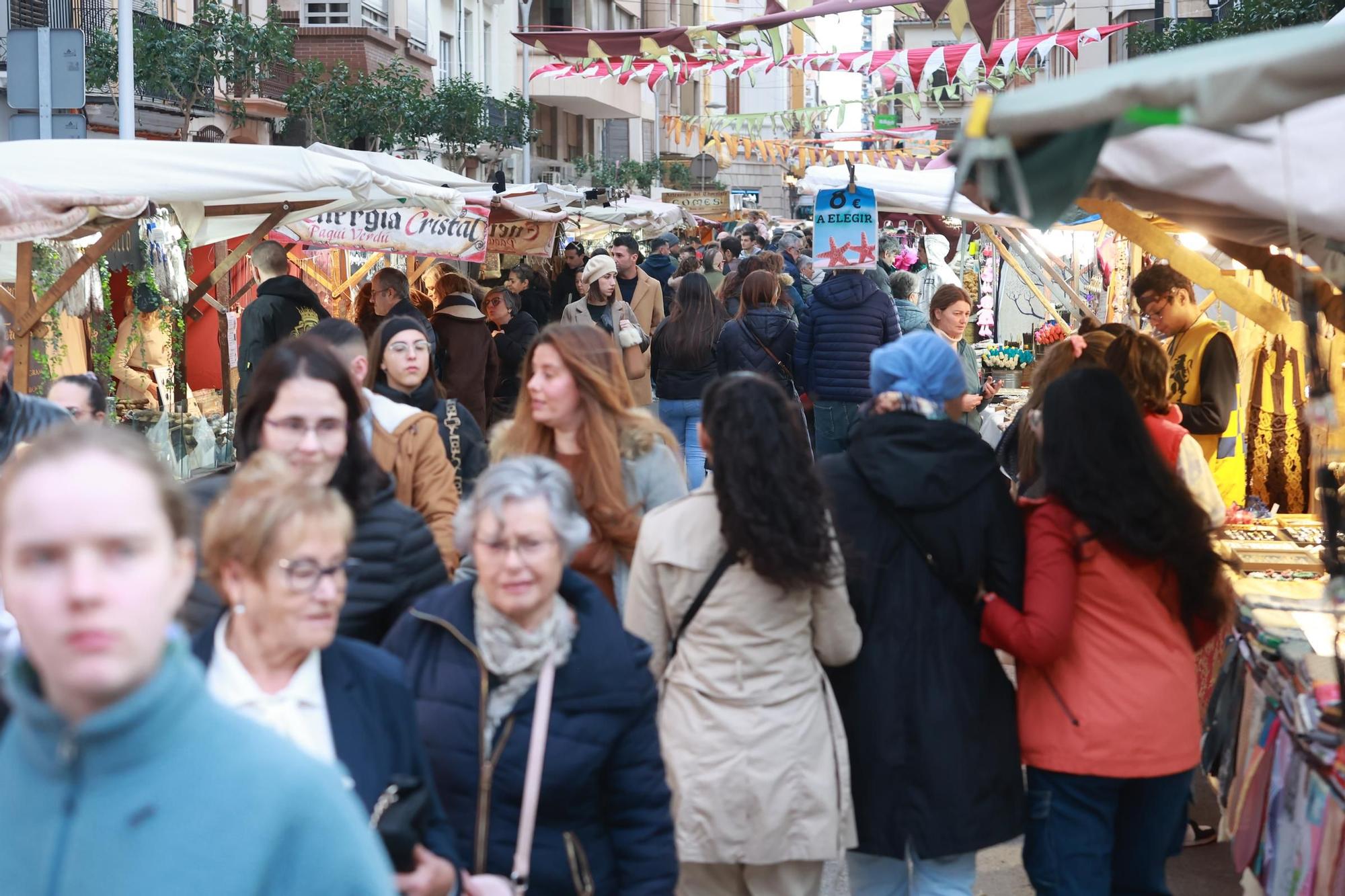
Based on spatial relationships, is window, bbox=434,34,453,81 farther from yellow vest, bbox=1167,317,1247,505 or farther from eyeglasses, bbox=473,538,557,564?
eyeglasses, bbox=473,538,557,564

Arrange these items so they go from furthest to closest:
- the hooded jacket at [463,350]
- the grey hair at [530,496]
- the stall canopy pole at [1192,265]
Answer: the hooded jacket at [463,350] → the stall canopy pole at [1192,265] → the grey hair at [530,496]

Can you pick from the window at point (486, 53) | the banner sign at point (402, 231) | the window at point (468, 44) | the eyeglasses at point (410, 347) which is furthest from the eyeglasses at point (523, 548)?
the window at point (486, 53)

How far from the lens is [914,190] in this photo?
28.2 ft

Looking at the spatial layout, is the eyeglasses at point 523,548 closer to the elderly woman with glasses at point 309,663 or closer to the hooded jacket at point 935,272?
the elderly woman with glasses at point 309,663

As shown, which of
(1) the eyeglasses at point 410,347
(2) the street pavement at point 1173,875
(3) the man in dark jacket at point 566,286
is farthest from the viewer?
(3) the man in dark jacket at point 566,286

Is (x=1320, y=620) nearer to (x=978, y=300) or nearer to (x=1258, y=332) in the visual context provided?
(x=1258, y=332)

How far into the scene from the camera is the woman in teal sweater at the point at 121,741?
5.08 ft

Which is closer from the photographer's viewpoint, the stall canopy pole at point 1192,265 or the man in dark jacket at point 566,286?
the stall canopy pole at point 1192,265

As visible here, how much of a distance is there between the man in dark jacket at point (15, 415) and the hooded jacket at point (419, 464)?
102 cm

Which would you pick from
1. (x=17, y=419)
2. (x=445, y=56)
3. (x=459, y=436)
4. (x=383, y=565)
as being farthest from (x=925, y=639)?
(x=445, y=56)

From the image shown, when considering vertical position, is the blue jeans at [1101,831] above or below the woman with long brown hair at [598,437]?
below

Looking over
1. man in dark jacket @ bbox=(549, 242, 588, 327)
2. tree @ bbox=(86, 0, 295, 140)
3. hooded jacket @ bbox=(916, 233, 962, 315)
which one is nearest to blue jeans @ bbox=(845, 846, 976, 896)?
hooded jacket @ bbox=(916, 233, 962, 315)

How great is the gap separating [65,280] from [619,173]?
37334 mm

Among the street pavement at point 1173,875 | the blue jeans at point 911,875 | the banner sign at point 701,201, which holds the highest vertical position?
the banner sign at point 701,201
